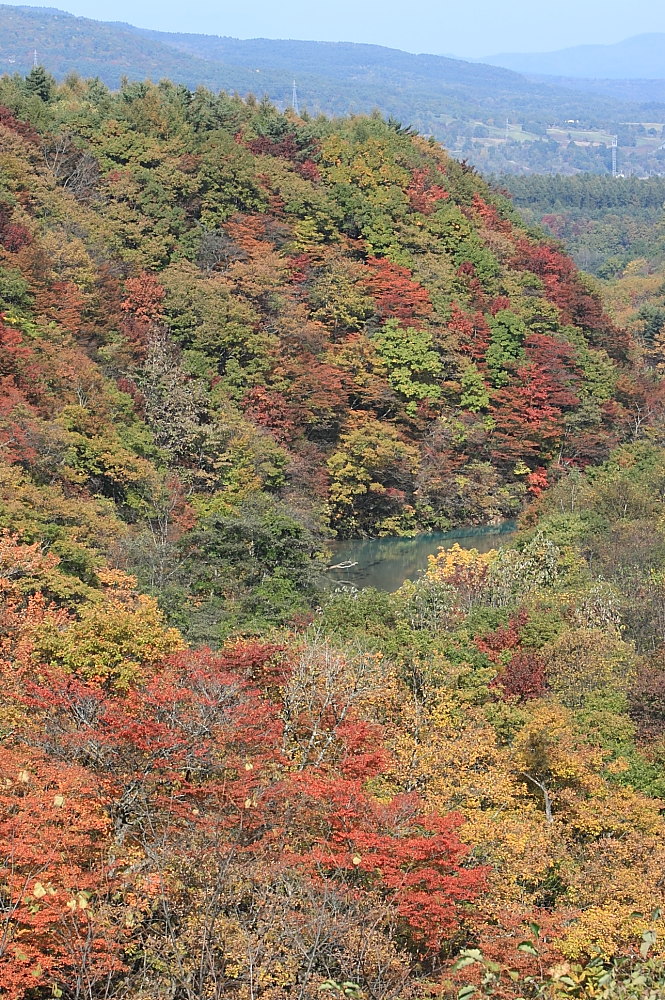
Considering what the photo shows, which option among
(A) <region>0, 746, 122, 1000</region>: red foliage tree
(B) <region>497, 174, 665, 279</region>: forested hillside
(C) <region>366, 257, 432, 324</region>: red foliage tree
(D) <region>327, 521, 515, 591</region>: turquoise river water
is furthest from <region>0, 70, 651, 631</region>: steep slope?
(B) <region>497, 174, 665, 279</region>: forested hillside

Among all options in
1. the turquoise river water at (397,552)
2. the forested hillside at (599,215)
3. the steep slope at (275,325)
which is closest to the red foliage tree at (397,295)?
the steep slope at (275,325)

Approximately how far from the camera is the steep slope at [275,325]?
2694cm

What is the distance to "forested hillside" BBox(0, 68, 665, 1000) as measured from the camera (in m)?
9.94

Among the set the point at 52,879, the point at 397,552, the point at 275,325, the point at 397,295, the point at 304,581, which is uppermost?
the point at 397,295

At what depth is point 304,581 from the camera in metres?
20.8

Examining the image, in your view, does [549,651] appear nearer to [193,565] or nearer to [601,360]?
[193,565]

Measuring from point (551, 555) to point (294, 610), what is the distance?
549 centimetres

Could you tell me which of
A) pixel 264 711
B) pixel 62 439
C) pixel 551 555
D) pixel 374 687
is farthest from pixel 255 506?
pixel 264 711

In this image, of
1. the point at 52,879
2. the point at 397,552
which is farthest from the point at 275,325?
the point at 52,879

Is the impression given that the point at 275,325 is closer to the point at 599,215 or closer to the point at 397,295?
the point at 397,295

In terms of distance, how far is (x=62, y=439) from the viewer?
22.3 meters

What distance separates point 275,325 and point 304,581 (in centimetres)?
1275

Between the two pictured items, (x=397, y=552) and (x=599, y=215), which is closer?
(x=397, y=552)

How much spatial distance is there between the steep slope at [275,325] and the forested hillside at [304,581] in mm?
105
